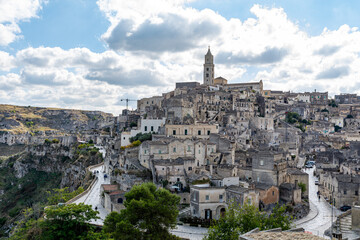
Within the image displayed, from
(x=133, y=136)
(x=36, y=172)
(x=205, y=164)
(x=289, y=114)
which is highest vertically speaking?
(x=289, y=114)

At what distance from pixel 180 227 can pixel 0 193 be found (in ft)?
228

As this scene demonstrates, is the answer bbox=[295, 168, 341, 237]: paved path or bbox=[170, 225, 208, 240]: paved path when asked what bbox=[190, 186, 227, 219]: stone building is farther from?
bbox=[295, 168, 341, 237]: paved path

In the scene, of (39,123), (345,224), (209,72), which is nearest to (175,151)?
(345,224)

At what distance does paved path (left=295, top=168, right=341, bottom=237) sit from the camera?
3250cm

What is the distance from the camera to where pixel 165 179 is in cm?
4012

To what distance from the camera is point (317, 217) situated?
36312 millimetres

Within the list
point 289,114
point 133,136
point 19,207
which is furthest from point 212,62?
point 19,207

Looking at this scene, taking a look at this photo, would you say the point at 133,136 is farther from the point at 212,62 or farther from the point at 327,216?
the point at 212,62

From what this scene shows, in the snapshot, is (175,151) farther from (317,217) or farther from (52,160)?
(52,160)

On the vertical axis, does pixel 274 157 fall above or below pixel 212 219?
above

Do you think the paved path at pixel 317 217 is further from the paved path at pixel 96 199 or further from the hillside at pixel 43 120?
the hillside at pixel 43 120

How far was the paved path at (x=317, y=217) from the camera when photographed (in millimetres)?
32500

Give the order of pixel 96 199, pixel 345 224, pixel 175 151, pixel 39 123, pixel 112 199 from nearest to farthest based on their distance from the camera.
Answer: pixel 345 224, pixel 112 199, pixel 96 199, pixel 175 151, pixel 39 123

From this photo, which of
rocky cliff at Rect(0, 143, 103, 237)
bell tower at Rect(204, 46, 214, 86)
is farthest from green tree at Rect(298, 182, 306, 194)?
bell tower at Rect(204, 46, 214, 86)
